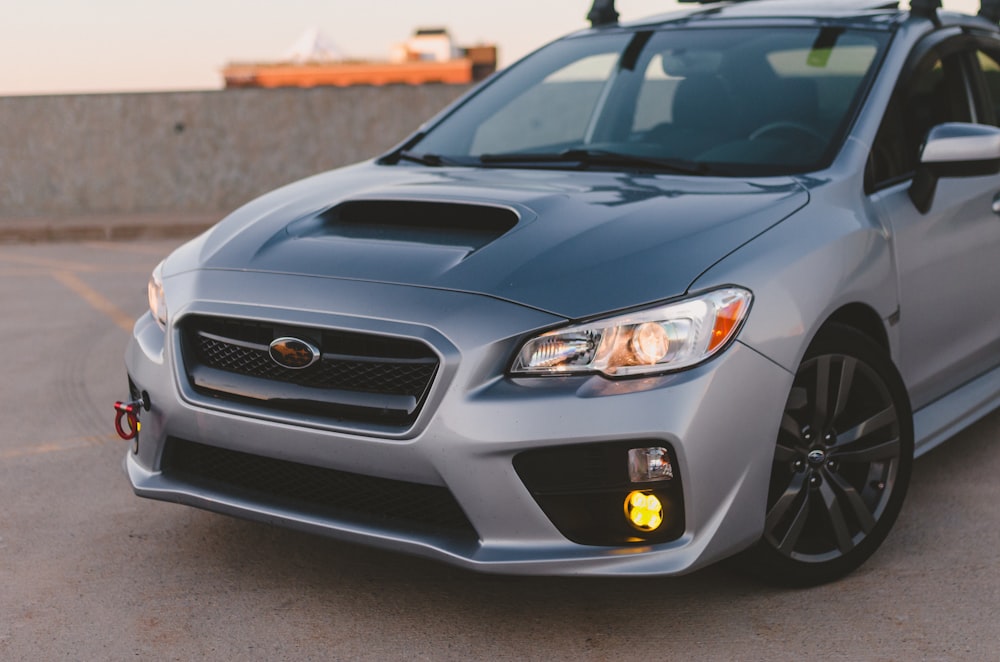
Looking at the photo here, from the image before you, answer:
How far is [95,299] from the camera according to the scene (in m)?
8.53

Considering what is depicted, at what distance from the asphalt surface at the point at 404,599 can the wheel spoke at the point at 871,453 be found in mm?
334

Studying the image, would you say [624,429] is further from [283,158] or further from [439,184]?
[283,158]

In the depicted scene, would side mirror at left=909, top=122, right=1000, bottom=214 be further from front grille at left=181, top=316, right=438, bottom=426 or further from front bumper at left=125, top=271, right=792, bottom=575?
front grille at left=181, top=316, right=438, bottom=426

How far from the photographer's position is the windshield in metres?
3.93

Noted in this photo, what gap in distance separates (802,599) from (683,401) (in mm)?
844

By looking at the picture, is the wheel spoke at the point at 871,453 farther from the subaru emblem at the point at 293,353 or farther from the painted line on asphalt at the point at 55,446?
the painted line on asphalt at the point at 55,446

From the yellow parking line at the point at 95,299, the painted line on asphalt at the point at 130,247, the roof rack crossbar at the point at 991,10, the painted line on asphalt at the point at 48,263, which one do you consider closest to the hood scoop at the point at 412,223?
the roof rack crossbar at the point at 991,10

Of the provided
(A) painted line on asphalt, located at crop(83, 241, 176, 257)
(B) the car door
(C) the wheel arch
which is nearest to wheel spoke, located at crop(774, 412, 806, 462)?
(C) the wheel arch

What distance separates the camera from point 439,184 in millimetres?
3777

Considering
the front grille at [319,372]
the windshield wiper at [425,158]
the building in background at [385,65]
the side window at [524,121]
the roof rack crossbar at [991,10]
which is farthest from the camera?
the building in background at [385,65]

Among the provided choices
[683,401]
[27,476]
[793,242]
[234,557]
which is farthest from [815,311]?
[27,476]

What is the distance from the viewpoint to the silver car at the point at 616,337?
9.46 ft

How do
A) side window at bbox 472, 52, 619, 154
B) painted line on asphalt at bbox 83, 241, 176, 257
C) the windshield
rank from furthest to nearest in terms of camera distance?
1. painted line on asphalt at bbox 83, 241, 176, 257
2. side window at bbox 472, 52, 619, 154
3. the windshield

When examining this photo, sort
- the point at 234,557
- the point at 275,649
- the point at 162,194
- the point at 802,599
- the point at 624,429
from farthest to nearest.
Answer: the point at 162,194 < the point at 234,557 < the point at 802,599 < the point at 275,649 < the point at 624,429
